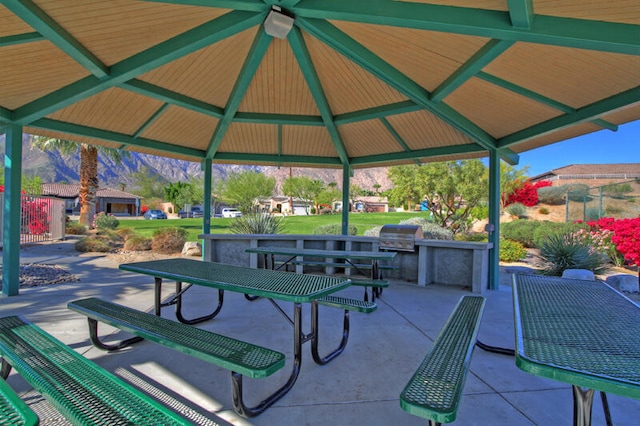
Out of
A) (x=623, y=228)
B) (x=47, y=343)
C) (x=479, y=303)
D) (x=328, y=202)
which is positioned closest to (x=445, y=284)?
(x=479, y=303)

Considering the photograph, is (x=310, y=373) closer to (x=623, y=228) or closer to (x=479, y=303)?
(x=479, y=303)

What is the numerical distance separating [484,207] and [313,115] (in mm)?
17411

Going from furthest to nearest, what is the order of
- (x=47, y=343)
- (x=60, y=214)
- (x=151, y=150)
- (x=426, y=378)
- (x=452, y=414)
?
(x=60, y=214) → (x=151, y=150) → (x=47, y=343) → (x=426, y=378) → (x=452, y=414)

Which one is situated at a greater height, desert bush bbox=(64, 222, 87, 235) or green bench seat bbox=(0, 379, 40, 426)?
green bench seat bbox=(0, 379, 40, 426)

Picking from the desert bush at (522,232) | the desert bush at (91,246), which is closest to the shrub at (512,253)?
the desert bush at (522,232)

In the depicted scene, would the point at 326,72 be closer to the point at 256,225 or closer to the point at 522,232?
the point at 256,225

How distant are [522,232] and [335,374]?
16.1 m

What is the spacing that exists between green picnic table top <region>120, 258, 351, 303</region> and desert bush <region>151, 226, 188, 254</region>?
10.0 m

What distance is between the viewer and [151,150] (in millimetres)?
7363

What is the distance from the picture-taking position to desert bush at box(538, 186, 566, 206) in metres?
25.8

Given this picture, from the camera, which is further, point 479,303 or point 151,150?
point 151,150

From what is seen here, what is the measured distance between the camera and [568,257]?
26.3 feet

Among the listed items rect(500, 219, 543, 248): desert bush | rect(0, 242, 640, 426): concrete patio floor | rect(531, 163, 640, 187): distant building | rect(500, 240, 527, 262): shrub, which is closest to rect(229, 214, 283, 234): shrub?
rect(0, 242, 640, 426): concrete patio floor

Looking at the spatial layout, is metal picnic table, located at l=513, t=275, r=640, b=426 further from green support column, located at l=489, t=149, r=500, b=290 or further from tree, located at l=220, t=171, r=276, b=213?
tree, located at l=220, t=171, r=276, b=213
